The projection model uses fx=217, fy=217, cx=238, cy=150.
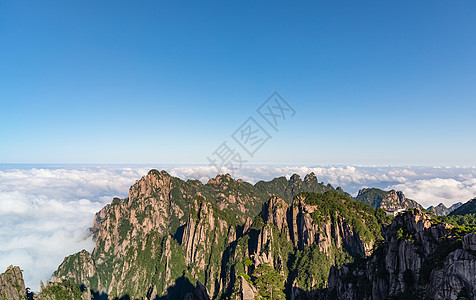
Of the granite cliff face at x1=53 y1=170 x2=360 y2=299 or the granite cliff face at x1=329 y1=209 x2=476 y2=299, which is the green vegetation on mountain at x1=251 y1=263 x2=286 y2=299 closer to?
the granite cliff face at x1=329 y1=209 x2=476 y2=299

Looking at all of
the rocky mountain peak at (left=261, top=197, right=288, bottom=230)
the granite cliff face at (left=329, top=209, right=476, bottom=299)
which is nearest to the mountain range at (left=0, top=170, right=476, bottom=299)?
the granite cliff face at (left=329, top=209, right=476, bottom=299)

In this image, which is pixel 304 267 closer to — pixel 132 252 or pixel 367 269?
pixel 367 269

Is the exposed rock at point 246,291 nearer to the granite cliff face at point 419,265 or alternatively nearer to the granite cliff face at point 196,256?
the granite cliff face at point 419,265

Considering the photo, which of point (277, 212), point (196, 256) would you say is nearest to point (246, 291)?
point (277, 212)

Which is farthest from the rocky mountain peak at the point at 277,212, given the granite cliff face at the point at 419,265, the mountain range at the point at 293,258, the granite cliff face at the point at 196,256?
the granite cliff face at the point at 419,265

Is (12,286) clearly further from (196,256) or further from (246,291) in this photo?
(196,256)

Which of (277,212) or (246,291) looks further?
(277,212)

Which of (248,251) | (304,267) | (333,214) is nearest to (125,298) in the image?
(248,251)
